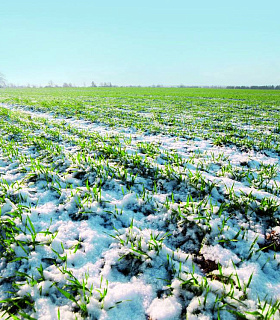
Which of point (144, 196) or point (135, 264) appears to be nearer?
point (135, 264)

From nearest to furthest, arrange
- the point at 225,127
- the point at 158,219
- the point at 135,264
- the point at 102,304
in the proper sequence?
the point at 102,304 < the point at 135,264 < the point at 158,219 < the point at 225,127

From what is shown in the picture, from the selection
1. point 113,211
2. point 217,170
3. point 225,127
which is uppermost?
point 225,127

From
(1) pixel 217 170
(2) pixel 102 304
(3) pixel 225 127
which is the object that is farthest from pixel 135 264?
(3) pixel 225 127

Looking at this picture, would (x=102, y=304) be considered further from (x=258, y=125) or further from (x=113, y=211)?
(x=258, y=125)

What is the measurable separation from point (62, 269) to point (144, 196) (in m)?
1.46

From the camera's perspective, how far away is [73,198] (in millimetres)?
2820

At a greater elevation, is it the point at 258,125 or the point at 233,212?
the point at 258,125

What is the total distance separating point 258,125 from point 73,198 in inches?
349

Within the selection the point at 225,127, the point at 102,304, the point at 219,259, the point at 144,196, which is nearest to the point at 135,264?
the point at 102,304

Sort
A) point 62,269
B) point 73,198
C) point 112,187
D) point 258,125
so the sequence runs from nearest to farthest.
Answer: point 62,269 < point 73,198 < point 112,187 < point 258,125

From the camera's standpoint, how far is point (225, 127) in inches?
315

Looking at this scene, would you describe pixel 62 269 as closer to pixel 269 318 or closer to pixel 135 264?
pixel 135 264

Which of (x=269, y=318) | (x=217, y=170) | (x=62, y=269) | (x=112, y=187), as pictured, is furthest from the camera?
(x=217, y=170)

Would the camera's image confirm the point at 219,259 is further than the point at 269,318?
Yes
